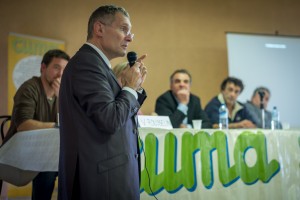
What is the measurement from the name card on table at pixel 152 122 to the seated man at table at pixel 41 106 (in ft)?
1.72

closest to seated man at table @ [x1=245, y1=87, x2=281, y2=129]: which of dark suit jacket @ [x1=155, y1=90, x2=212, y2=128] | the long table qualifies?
dark suit jacket @ [x1=155, y1=90, x2=212, y2=128]

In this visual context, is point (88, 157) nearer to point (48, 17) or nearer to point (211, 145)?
point (211, 145)

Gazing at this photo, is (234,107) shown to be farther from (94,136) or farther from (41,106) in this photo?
(94,136)

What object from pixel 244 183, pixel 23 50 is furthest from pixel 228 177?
pixel 23 50

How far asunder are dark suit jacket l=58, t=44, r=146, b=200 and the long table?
0.75 metres

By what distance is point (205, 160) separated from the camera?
7.79ft

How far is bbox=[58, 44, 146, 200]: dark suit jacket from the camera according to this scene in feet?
4.01

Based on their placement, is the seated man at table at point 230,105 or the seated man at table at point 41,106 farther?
the seated man at table at point 230,105

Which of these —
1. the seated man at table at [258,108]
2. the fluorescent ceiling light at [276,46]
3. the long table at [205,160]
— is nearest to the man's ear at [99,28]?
the long table at [205,160]

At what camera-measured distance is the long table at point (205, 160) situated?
2.03 metres

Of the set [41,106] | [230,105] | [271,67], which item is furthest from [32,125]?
[271,67]

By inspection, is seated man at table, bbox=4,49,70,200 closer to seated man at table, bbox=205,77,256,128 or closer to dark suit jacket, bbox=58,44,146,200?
dark suit jacket, bbox=58,44,146,200

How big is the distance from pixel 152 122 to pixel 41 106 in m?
0.70

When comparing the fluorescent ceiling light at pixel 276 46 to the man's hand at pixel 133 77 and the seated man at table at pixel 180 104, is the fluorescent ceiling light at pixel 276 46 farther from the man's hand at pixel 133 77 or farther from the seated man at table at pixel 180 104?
the man's hand at pixel 133 77
